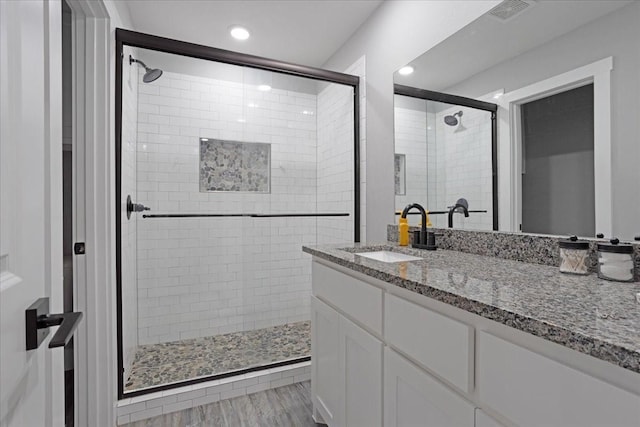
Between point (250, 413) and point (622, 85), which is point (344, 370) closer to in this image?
point (250, 413)

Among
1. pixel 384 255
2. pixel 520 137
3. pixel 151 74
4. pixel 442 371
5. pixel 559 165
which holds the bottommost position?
pixel 442 371

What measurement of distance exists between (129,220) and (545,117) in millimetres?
2305

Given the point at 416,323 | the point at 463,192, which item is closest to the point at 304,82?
the point at 463,192

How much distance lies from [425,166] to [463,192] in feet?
1.04

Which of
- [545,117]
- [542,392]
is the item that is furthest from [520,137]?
[542,392]

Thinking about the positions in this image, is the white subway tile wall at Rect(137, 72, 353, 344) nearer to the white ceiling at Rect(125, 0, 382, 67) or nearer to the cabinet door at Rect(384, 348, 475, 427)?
the white ceiling at Rect(125, 0, 382, 67)

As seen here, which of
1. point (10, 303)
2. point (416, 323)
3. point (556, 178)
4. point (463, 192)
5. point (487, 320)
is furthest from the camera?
point (463, 192)

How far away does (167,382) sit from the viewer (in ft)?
6.68

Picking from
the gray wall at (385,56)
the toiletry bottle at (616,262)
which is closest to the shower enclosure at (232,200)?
the gray wall at (385,56)

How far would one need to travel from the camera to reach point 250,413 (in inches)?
74.5

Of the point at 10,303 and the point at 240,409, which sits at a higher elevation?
the point at 10,303

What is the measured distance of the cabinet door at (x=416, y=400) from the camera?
0.84m

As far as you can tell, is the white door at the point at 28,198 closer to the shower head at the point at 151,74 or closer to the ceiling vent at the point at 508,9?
the ceiling vent at the point at 508,9

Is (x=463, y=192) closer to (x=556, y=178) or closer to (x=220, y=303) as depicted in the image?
(x=556, y=178)
